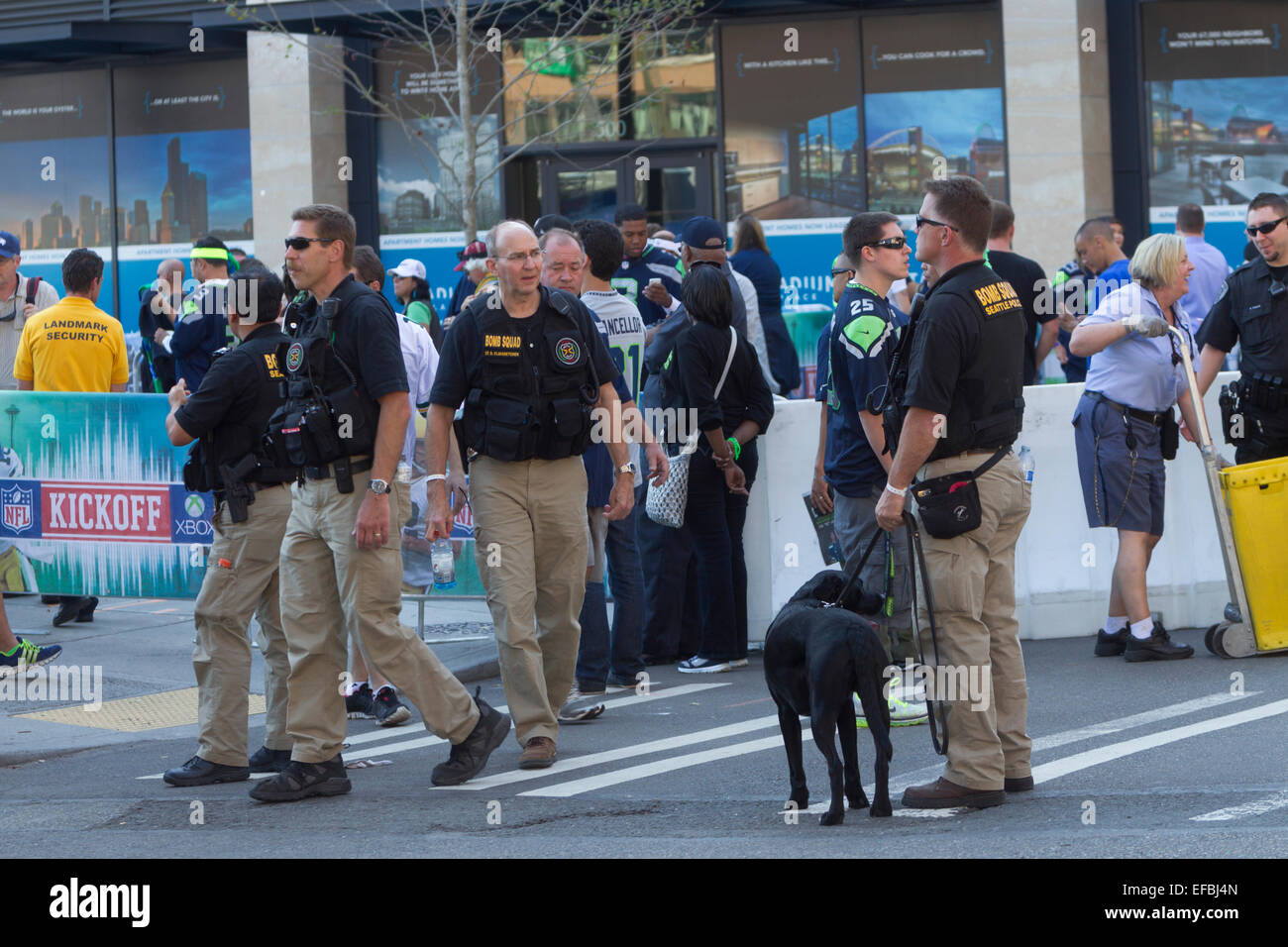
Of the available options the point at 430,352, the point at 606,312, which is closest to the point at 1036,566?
the point at 606,312

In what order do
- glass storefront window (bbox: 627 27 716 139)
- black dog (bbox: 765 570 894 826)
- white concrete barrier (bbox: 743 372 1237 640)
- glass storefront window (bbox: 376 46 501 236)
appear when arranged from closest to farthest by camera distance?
1. black dog (bbox: 765 570 894 826)
2. white concrete barrier (bbox: 743 372 1237 640)
3. glass storefront window (bbox: 627 27 716 139)
4. glass storefront window (bbox: 376 46 501 236)

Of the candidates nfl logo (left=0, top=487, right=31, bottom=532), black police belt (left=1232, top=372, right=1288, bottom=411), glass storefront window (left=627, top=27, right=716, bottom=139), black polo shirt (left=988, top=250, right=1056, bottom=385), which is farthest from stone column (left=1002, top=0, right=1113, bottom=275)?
nfl logo (left=0, top=487, right=31, bottom=532)

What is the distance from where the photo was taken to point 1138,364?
8.62 meters

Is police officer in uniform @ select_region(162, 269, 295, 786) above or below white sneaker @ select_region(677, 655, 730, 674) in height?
above

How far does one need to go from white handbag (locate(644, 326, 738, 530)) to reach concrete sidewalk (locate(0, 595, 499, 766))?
4.46 ft

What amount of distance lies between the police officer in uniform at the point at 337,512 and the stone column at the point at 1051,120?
11468mm

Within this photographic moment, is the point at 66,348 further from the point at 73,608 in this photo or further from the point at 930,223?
the point at 930,223

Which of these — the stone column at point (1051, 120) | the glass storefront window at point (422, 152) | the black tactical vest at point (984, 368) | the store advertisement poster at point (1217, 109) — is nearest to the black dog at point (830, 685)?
the black tactical vest at point (984, 368)

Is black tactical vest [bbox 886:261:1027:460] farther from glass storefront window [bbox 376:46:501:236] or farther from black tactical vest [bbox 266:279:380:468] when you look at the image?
glass storefront window [bbox 376:46:501:236]

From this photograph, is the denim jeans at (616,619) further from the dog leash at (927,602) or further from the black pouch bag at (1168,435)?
the black pouch bag at (1168,435)

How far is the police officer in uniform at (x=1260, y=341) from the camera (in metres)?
8.82

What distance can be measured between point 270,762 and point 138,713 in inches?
72.2

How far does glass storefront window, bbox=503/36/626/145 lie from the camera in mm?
18500

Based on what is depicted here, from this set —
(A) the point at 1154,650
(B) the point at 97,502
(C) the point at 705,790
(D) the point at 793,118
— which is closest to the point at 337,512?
(C) the point at 705,790
